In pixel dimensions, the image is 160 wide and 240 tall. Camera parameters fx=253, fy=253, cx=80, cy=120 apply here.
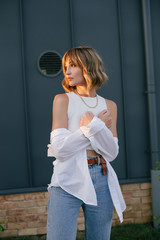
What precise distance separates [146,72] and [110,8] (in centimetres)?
123

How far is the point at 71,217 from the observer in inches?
66.2

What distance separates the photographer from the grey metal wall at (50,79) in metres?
4.02

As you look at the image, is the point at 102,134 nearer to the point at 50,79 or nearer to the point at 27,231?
the point at 50,79

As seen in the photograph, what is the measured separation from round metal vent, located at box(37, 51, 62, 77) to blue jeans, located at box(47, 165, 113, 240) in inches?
105

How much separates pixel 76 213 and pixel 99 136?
0.55 m

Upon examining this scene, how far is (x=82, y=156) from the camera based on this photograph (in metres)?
1.72

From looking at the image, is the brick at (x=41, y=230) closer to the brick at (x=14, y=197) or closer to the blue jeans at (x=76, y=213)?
the brick at (x=14, y=197)

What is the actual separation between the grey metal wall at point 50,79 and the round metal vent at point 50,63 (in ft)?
0.24

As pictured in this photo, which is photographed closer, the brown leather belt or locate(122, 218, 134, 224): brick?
the brown leather belt

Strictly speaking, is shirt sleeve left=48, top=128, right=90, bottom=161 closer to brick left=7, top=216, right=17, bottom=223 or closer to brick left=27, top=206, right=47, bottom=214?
brick left=27, top=206, right=47, bottom=214

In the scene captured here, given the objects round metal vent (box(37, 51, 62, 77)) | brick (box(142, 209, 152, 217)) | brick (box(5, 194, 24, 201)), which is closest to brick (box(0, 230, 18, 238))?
brick (box(5, 194, 24, 201))

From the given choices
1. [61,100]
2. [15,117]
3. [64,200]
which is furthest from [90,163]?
[15,117]

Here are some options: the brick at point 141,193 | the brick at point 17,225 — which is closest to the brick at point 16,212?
the brick at point 17,225

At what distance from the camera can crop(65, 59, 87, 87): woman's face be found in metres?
1.81
